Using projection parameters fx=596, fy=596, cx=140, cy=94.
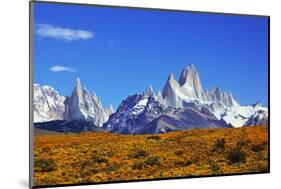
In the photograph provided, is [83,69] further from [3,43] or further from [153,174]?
[153,174]

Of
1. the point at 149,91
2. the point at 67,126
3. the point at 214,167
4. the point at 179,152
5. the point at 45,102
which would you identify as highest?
the point at 149,91

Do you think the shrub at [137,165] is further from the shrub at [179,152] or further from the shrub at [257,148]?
the shrub at [257,148]

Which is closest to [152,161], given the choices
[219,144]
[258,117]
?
[219,144]

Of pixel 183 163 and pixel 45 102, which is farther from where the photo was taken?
pixel 183 163

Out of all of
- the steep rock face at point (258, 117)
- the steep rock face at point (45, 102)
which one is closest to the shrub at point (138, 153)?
the steep rock face at point (45, 102)

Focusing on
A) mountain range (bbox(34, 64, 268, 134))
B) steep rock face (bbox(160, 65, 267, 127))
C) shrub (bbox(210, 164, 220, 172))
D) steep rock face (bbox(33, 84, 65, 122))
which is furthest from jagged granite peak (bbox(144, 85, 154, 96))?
shrub (bbox(210, 164, 220, 172))

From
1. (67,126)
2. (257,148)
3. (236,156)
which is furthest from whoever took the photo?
(257,148)

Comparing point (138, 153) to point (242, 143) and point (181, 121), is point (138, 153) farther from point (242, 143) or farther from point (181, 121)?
point (242, 143)

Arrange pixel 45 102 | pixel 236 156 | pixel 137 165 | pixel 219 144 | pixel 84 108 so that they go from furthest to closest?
pixel 236 156, pixel 219 144, pixel 137 165, pixel 84 108, pixel 45 102
